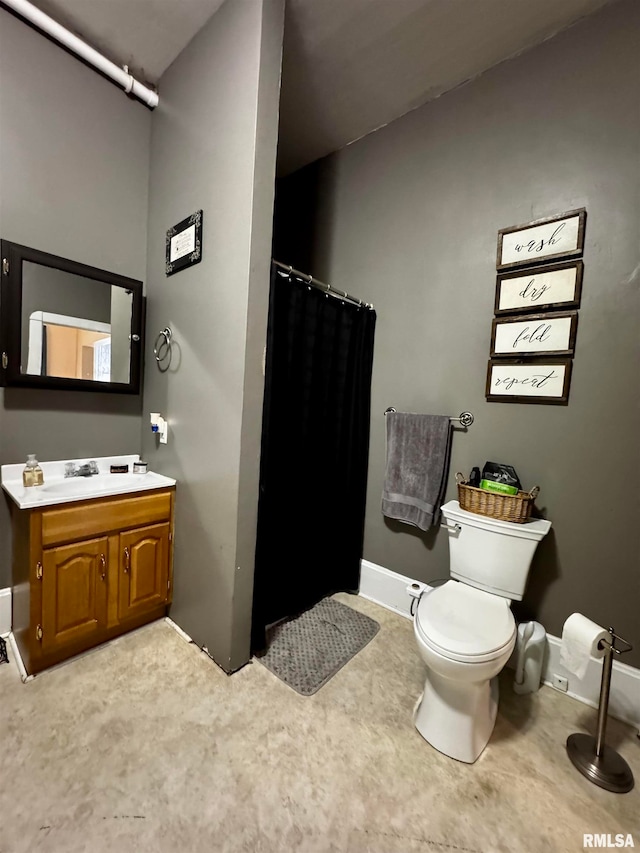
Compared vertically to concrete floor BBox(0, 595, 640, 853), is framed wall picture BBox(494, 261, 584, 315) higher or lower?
higher

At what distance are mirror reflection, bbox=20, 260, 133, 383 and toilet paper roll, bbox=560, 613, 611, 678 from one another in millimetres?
2304

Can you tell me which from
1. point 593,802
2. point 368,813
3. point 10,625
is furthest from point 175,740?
point 593,802

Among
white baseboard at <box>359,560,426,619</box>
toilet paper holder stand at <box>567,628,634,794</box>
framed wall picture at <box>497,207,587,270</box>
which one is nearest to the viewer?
toilet paper holder stand at <box>567,628,634,794</box>

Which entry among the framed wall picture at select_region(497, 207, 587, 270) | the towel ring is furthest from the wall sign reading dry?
the towel ring

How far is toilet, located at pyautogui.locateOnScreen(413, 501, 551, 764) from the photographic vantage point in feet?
3.77

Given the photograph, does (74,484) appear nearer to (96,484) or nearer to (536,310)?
(96,484)

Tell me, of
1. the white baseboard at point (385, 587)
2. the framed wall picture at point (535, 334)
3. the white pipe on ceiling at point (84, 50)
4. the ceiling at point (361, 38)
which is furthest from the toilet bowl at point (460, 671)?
the white pipe on ceiling at point (84, 50)

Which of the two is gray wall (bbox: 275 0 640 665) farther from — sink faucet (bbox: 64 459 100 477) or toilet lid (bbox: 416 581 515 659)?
sink faucet (bbox: 64 459 100 477)

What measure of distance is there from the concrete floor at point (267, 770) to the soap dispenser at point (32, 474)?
0.78m

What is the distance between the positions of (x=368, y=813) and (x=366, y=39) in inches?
119

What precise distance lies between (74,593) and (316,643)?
1122mm

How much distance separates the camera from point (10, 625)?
1.65 meters

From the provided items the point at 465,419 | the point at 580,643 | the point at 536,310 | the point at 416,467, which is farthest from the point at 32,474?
the point at 536,310

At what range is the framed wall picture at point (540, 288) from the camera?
4.88ft
